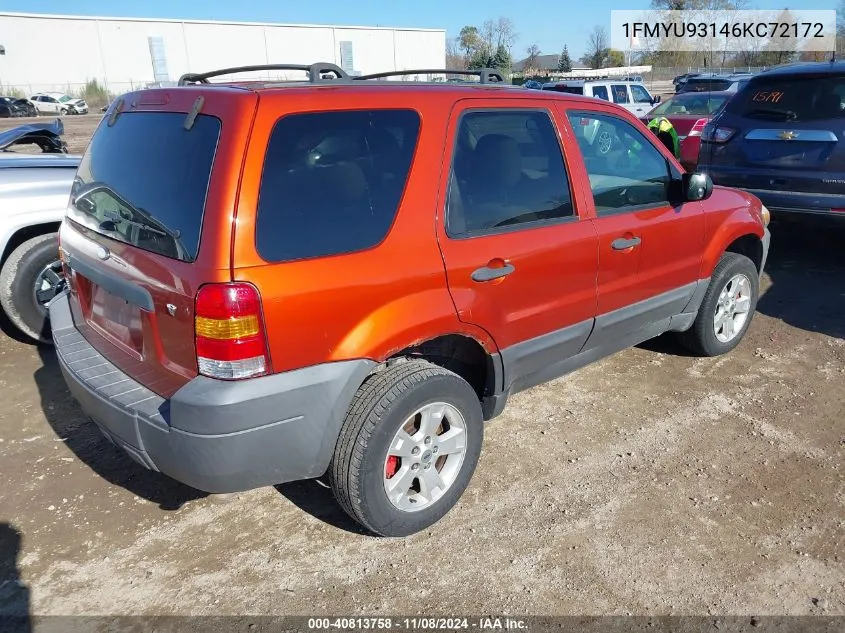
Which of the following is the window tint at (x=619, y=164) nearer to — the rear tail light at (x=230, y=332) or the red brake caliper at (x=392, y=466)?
the red brake caliper at (x=392, y=466)

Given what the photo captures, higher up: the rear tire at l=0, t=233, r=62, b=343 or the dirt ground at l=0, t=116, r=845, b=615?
the rear tire at l=0, t=233, r=62, b=343

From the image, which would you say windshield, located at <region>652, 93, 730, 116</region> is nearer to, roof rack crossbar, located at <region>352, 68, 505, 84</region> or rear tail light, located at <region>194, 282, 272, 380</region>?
roof rack crossbar, located at <region>352, 68, 505, 84</region>

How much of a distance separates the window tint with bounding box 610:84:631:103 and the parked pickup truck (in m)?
15.8

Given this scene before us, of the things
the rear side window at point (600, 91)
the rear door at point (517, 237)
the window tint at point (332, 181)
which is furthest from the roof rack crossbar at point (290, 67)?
the rear side window at point (600, 91)

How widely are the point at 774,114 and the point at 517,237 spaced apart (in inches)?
183

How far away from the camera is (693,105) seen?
1204 cm

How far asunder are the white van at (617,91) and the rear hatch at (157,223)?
47.6 ft

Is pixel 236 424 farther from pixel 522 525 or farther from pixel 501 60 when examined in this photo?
pixel 501 60

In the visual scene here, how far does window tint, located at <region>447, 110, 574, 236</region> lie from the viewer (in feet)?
9.47

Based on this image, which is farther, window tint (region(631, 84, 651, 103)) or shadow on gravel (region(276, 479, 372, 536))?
window tint (region(631, 84, 651, 103))

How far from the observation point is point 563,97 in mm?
3373

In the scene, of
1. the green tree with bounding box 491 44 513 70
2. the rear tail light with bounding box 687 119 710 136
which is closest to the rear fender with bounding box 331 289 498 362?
the rear tail light with bounding box 687 119 710 136

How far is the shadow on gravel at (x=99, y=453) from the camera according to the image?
10.6ft

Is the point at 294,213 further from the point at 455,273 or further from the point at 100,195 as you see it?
the point at 100,195
